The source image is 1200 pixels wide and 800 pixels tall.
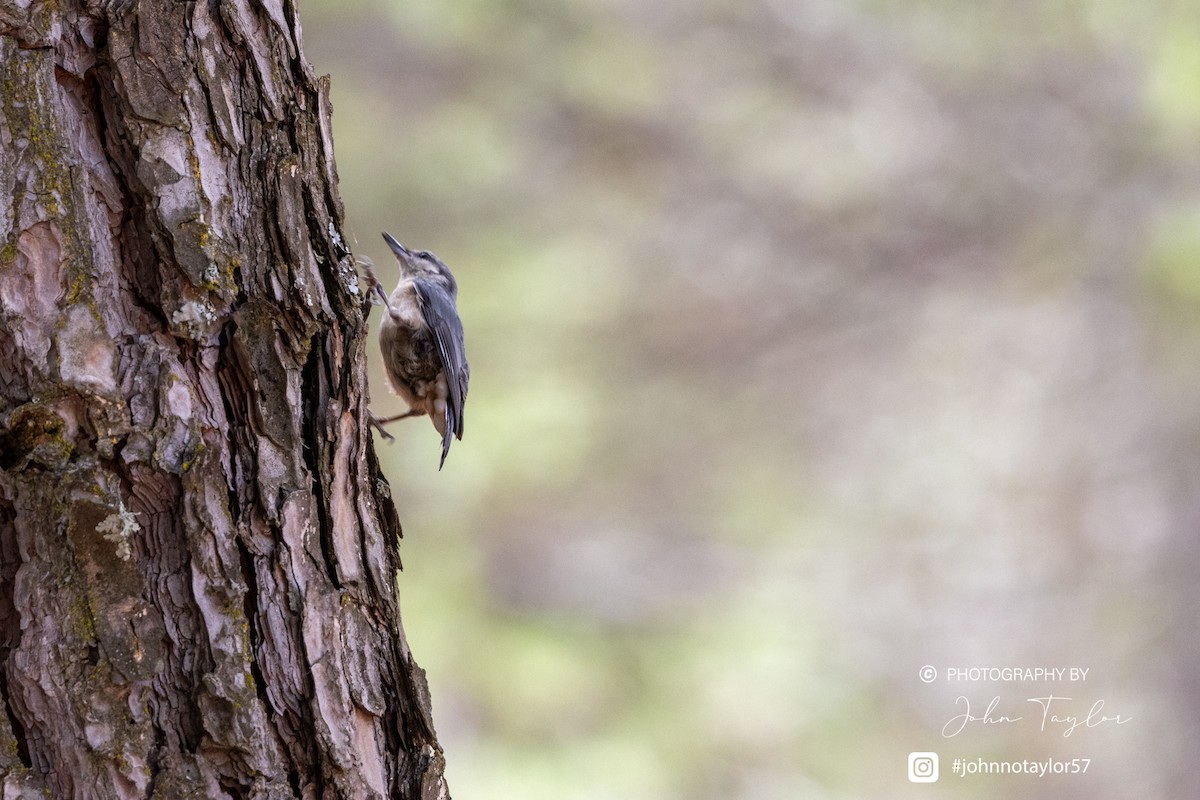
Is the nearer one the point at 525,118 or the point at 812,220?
the point at 525,118

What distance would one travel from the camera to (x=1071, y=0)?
636 centimetres

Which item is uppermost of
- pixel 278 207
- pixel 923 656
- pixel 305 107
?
pixel 923 656

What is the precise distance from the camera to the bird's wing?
3.13m

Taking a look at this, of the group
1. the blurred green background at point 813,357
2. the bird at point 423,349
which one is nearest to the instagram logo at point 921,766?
the blurred green background at point 813,357

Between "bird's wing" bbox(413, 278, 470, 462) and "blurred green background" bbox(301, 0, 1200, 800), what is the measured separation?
1.94 m

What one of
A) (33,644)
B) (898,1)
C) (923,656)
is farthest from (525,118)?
(33,644)

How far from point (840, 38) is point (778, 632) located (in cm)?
348

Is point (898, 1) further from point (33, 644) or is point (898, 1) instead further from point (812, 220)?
point (33, 644)
